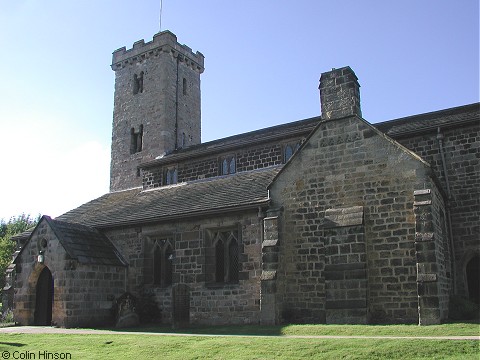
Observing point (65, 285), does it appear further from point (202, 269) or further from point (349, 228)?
point (349, 228)

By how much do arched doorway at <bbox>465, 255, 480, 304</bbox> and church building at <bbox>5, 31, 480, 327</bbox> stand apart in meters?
0.04

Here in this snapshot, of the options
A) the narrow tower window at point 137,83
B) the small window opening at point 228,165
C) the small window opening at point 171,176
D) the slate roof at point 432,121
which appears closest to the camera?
the slate roof at point 432,121

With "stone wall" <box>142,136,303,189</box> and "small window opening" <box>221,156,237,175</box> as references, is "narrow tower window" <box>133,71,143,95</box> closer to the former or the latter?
"stone wall" <box>142,136,303,189</box>

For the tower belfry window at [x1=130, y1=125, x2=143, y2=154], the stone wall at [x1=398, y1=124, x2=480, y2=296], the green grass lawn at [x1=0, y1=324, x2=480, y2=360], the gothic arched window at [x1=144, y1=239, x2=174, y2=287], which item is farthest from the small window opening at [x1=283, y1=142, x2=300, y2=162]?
the tower belfry window at [x1=130, y1=125, x2=143, y2=154]

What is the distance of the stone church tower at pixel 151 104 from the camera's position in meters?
32.9

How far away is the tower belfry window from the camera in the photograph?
3378cm

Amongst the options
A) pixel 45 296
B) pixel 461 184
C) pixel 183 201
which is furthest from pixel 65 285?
pixel 461 184

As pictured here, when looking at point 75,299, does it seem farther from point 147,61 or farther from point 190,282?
point 147,61

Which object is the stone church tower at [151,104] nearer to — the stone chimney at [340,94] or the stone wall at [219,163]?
the stone wall at [219,163]

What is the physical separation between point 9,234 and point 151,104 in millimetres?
30043

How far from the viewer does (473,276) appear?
671 inches

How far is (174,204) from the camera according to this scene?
68.0 feet

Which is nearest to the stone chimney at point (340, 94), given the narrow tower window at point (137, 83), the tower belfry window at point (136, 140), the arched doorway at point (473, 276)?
the arched doorway at point (473, 276)

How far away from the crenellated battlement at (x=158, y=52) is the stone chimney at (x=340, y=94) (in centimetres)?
1957
